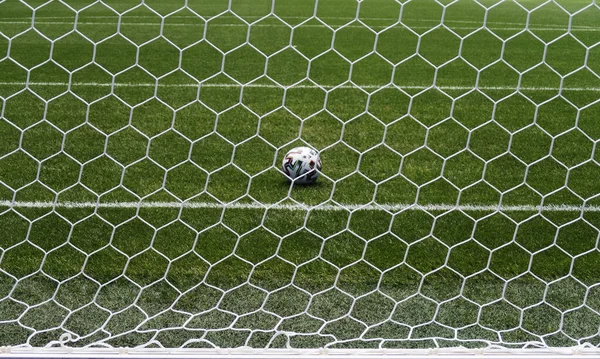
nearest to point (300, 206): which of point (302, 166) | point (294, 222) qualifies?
point (294, 222)

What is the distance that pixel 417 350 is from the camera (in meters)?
2.31

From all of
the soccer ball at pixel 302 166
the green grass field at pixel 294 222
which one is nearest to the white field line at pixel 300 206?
the green grass field at pixel 294 222

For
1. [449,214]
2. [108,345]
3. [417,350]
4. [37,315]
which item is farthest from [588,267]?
[37,315]

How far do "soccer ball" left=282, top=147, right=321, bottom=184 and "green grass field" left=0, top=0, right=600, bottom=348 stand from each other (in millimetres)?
92

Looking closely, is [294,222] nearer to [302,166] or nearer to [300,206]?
[300,206]

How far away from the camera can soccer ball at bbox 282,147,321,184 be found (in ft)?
12.7

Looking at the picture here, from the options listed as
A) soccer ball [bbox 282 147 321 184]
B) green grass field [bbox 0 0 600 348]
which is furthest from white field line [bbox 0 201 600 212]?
soccer ball [bbox 282 147 321 184]

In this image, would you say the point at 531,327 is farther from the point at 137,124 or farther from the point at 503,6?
the point at 503,6

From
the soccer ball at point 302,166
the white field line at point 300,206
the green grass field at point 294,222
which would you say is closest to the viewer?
the green grass field at point 294,222

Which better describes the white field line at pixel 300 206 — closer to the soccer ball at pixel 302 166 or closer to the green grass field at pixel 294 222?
the green grass field at pixel 294 222

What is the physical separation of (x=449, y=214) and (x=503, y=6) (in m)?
11.0

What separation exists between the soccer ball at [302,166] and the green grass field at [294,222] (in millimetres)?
92

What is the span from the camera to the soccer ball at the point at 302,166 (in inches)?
152

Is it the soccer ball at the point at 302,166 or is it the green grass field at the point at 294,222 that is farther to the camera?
the soccer ball at the point at 302,166
